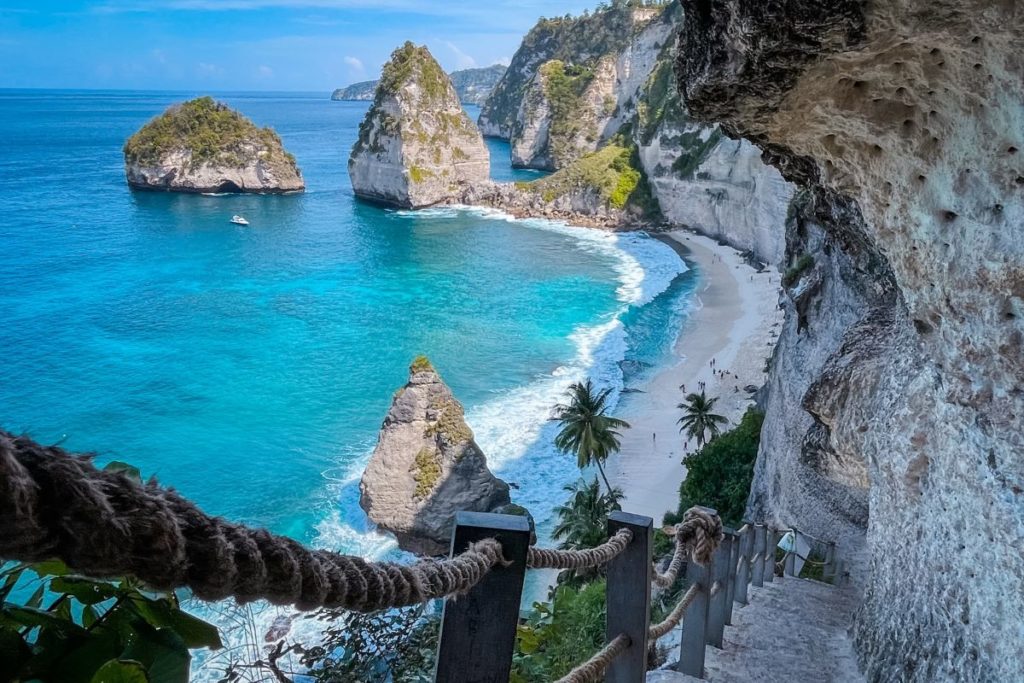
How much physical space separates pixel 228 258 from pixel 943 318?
6138 centimetres

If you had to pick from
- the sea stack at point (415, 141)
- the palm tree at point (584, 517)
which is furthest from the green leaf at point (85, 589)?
the sea stack at point (415, 141)

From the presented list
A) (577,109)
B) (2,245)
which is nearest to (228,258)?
(2,245)

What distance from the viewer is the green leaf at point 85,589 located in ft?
5.48

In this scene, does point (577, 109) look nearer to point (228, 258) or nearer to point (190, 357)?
point (228, 258)

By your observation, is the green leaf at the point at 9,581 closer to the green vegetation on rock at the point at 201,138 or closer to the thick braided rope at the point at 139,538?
the thick braided rope at the point at 139,538

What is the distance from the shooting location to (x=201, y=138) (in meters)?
86.9

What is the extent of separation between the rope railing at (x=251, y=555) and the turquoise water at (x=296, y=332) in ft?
52.2

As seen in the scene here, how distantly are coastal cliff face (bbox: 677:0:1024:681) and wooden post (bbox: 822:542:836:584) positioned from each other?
4.69 meters

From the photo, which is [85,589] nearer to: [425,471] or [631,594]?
[631,594]

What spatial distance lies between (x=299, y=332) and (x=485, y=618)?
146 ft

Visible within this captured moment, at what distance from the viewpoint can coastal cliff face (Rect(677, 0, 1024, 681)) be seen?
5.02 m

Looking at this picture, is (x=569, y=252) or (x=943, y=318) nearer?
(x=943, y=318)

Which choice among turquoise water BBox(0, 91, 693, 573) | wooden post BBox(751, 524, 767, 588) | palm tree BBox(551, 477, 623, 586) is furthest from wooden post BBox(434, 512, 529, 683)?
palm tree BBox(551, 477, 623, 586)

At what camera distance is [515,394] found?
117 ft
